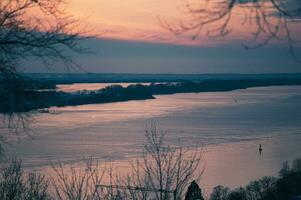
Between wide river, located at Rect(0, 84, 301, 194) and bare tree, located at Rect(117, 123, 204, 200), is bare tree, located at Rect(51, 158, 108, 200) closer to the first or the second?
bare tree, located at Rect(117, 123, 204, 200)

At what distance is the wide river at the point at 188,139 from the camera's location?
1673 centimetres

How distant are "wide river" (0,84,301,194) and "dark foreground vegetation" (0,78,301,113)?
1.72 m

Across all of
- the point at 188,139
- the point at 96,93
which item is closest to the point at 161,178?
the point at 188,139

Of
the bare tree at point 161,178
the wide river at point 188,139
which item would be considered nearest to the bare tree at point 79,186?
the bare tree at point 161,178

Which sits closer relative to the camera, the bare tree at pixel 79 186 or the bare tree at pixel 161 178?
the bare tree at pixel 161 178

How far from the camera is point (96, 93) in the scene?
46562mm

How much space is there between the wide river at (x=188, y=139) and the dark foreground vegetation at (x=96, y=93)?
5.64 feet

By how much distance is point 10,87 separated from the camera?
6.75 ft

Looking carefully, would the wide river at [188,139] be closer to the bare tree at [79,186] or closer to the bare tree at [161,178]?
the bare tree at [161,178]

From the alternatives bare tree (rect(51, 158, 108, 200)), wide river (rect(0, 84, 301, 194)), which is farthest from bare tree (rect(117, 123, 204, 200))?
wide river (rect(0, 84, 301, 194))

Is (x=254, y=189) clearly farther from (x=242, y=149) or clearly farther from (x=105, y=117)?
(x=105, y=117)

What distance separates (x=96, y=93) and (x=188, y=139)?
84.5 ft

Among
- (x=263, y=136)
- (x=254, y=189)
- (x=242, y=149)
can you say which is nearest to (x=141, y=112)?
(x=263, y=136)

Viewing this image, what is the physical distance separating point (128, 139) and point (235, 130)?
7002mm
